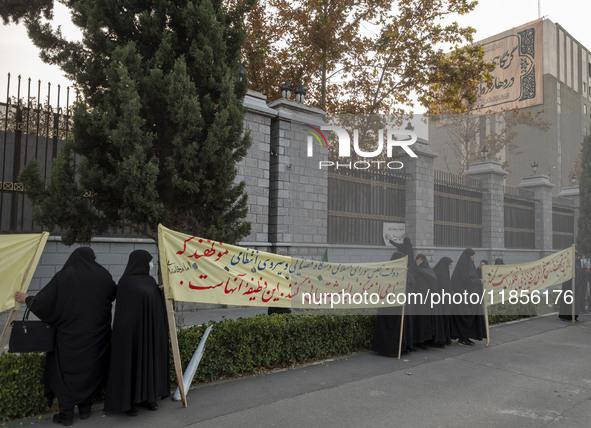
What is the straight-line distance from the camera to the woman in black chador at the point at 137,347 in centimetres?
440

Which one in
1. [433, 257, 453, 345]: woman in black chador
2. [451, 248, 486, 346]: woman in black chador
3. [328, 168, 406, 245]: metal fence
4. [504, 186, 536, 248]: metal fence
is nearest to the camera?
[433, 257, 453, 345]: woman in black chador

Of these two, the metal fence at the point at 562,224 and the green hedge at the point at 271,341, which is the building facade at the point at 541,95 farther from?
the green hedge at the point at 271,341

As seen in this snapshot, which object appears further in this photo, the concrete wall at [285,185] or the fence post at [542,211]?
the fence post at [542,211]

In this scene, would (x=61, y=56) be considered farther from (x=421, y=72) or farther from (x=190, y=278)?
(x=421, y=72)

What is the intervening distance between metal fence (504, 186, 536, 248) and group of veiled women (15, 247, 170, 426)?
67.4 ft

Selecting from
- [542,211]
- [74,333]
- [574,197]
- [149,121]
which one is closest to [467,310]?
[149,121]

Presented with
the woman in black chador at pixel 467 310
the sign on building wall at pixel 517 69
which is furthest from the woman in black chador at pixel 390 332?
the sign on building wall at pixel 517 69

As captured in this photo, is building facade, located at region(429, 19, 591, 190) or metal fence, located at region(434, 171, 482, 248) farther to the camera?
building facade, located at region(429, 19, 591, 190)

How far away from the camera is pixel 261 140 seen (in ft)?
39.4

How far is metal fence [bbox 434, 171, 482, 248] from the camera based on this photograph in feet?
59.2

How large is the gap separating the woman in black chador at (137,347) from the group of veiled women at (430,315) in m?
3.76

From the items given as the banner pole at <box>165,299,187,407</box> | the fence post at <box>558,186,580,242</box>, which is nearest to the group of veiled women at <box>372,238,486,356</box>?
the banner pole at <box>165,299,187,407</box>

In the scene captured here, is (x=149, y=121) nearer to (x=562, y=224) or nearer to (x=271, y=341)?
(x=271, y=341)

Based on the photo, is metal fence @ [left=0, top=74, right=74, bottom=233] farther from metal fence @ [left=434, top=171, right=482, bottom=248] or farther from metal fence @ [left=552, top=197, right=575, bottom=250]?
metal fence @ [left=552, top=197, right=575, bottom=250]
